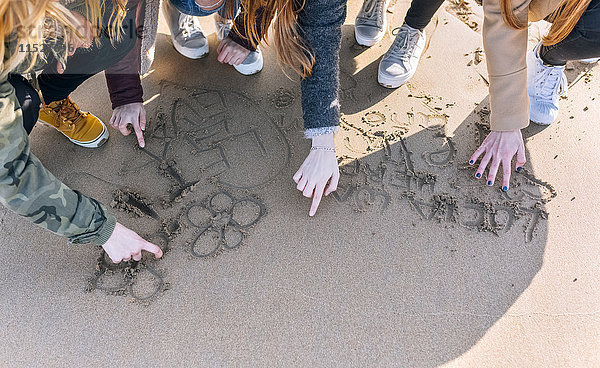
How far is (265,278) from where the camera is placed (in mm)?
1527

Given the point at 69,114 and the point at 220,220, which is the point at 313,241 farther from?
the point at 69,114

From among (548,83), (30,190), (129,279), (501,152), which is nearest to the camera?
(30,190)

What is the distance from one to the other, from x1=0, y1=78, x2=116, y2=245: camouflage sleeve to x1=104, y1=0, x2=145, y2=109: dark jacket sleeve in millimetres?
490

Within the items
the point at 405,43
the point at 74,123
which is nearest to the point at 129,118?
the point at 74,123

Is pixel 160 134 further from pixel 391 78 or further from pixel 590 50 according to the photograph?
pixel 590 50

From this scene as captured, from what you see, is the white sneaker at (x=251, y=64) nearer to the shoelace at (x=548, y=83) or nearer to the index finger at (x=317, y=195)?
the index finger at (x=317, y=195)

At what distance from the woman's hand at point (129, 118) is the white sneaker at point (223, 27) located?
522 mm

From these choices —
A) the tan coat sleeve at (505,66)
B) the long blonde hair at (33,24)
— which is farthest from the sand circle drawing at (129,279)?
the tan coat sleeve at (505,66)

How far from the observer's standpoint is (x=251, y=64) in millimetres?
1919

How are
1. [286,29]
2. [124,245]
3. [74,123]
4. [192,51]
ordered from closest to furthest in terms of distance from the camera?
[286,29] → [124,245] → [74,123] → [192,51]

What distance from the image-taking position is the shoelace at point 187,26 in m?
1.96

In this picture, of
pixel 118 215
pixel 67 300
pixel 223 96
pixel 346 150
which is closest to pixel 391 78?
pixel 346 150

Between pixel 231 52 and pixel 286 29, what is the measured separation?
2.06 feet

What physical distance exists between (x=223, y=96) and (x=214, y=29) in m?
0.41
